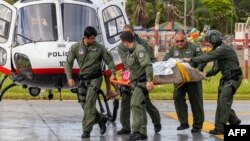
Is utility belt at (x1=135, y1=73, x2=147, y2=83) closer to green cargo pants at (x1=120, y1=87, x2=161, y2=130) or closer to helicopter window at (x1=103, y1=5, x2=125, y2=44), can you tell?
green cargo pants at (x1=120, y1=87, x2=161, y2=130)

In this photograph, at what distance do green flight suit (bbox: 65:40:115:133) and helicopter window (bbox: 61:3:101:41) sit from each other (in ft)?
7.82

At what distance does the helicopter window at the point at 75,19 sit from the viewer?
1484 centimetres

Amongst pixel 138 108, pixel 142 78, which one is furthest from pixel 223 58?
pixel 138 108

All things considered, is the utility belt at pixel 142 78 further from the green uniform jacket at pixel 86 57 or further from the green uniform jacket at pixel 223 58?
the green uniform jacket at pixel 223 58

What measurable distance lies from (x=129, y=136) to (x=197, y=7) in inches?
3417

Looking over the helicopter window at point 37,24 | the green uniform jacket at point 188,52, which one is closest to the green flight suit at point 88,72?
the green uniform jacket at point 188,52

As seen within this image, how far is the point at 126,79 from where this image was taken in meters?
12.6

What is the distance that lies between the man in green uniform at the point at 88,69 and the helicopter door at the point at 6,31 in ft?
9.72

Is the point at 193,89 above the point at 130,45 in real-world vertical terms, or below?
below

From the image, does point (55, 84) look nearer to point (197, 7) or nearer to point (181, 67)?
point (181, 67)

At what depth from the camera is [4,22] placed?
15422 millimetres

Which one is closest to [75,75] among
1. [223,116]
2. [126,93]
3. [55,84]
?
[55,84]

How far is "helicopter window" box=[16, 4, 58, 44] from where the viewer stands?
14648 mm

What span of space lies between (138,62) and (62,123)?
9.38 feet
